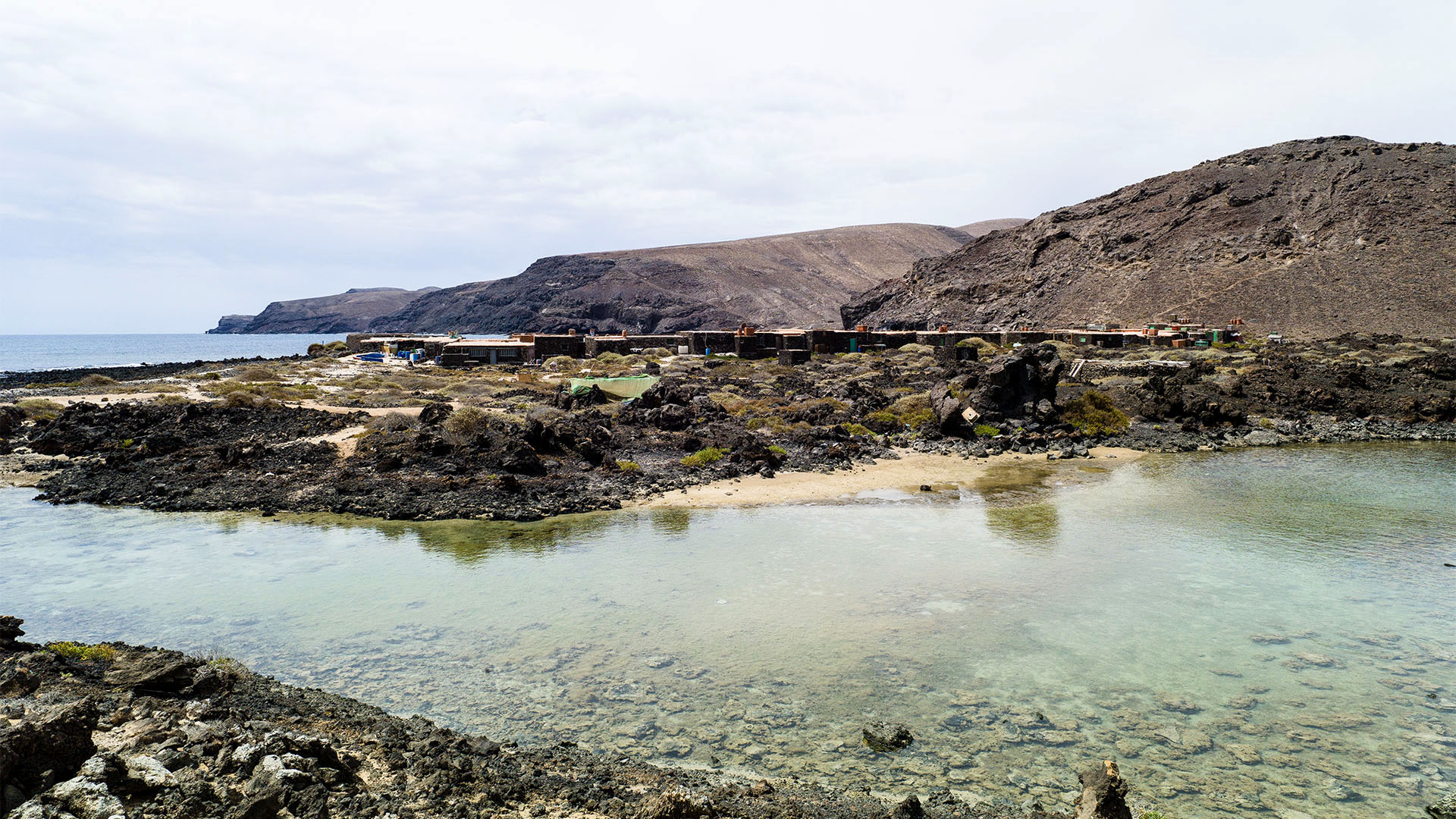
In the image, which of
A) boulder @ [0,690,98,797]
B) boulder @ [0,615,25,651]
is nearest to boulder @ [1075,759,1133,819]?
boulder @ [0,690,98,797]

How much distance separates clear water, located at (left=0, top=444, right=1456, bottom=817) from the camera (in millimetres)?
6367

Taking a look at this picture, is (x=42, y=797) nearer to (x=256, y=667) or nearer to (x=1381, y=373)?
(x=256, y=667)

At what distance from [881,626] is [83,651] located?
8.19m

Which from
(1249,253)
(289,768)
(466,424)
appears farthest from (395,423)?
(1249,253)

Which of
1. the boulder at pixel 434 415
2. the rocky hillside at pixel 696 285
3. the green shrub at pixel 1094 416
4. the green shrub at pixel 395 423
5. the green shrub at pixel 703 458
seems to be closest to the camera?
the green shrub at pixel 703 458

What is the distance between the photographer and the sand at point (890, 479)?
16.1 meters

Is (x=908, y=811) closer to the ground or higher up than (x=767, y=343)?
closer to the ground

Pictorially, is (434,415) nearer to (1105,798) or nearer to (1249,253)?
(1105,798)

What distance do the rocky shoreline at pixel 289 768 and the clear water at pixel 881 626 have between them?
0.56m

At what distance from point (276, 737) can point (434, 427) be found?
46.2ft

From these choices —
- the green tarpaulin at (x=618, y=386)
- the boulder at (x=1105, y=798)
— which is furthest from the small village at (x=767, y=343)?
the boulder at (x=1105, y=798)

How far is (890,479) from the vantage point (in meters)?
18.0

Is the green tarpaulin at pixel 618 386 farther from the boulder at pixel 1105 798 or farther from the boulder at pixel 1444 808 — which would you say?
the boulder at pixel 1444 808

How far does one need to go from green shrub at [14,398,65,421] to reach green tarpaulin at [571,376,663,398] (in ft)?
52.2
